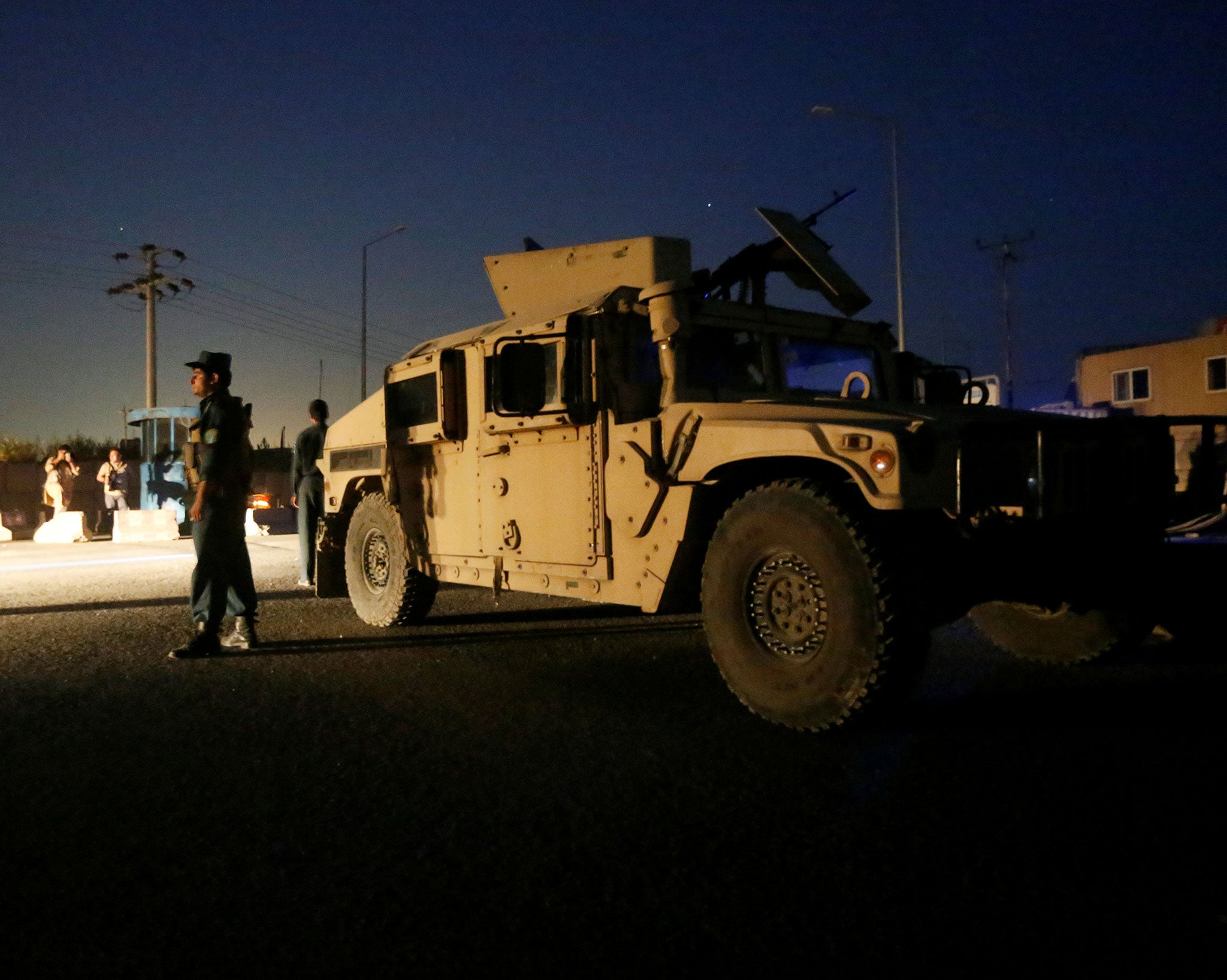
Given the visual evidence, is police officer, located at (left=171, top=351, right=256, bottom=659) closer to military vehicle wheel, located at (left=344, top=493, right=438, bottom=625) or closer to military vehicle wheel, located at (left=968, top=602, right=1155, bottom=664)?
military vehicle wheel, located at (left=344, top=493, right=438, bottom=625)

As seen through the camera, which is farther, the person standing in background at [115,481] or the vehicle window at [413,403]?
the person standing in background at [115,481]

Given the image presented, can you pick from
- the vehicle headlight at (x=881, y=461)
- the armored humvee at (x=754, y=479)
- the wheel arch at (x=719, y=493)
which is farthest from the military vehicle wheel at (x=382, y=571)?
the vehicle headlight at (x=881, y=461)

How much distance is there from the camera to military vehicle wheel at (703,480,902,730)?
13.9 ft

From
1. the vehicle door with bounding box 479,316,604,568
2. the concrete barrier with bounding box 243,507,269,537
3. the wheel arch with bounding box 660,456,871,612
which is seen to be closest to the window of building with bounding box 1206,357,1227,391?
the concrete barrier with bounding box 243,507,269,537

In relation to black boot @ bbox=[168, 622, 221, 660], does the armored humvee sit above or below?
above

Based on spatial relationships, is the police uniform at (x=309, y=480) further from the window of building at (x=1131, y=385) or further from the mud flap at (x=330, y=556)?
the window of building at (x=1131, y=385)

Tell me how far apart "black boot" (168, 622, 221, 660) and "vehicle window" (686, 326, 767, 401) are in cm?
341

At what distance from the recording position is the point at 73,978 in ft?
7.55

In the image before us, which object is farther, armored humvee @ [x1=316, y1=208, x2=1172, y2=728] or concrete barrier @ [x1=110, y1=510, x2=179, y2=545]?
concrete barrier @ [x1=110, y1=510, x2=179, y2=545]

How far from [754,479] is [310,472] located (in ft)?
18.3

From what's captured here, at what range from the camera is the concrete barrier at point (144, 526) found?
64.5 feet

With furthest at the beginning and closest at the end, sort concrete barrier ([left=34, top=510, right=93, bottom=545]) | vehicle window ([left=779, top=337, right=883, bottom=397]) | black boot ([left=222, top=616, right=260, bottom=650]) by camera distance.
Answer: concrete barrier ([left=34, top=510, right=93, bottom=545])
black boot ([left=222, top=616, right=260, bottom=650])
vehicle window ([left=779, top=337, right=883, bottom=397])

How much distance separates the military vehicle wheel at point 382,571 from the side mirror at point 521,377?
2.40m

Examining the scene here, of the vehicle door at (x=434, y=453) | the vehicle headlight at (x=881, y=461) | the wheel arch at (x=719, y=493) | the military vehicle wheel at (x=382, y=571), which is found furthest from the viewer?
the military vehicle wheel at (x=382, y=571)
